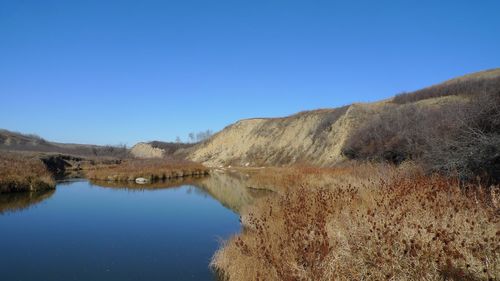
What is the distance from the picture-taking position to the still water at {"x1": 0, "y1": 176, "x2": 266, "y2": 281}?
1029 cm

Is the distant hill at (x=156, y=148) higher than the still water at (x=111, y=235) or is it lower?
higher

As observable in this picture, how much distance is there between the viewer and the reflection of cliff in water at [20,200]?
20031mm

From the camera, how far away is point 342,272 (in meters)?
6.32

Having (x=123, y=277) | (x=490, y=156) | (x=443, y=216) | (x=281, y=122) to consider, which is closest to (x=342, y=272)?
(x=443, y=216)

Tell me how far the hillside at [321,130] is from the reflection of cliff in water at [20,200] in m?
22.0

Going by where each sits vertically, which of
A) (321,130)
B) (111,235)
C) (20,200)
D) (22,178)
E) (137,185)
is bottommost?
(111,235)

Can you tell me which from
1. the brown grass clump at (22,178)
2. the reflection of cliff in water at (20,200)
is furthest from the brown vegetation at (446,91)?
the brown grass clump at (22,178)

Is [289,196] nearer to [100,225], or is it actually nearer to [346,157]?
[100,225]

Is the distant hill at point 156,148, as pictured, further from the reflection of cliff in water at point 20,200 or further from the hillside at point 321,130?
the reflection of cliff in water at point 20,200

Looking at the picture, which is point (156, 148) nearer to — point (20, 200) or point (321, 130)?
point (321, 130)

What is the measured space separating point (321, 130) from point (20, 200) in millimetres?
42553

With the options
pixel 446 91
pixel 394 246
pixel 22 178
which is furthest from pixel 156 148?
pixel 394 246

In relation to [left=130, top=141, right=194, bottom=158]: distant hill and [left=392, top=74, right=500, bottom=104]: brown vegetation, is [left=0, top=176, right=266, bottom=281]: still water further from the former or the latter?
[left=130, top=141, right=194, bottom=158]: distant hill

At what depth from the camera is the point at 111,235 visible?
47.8ft
